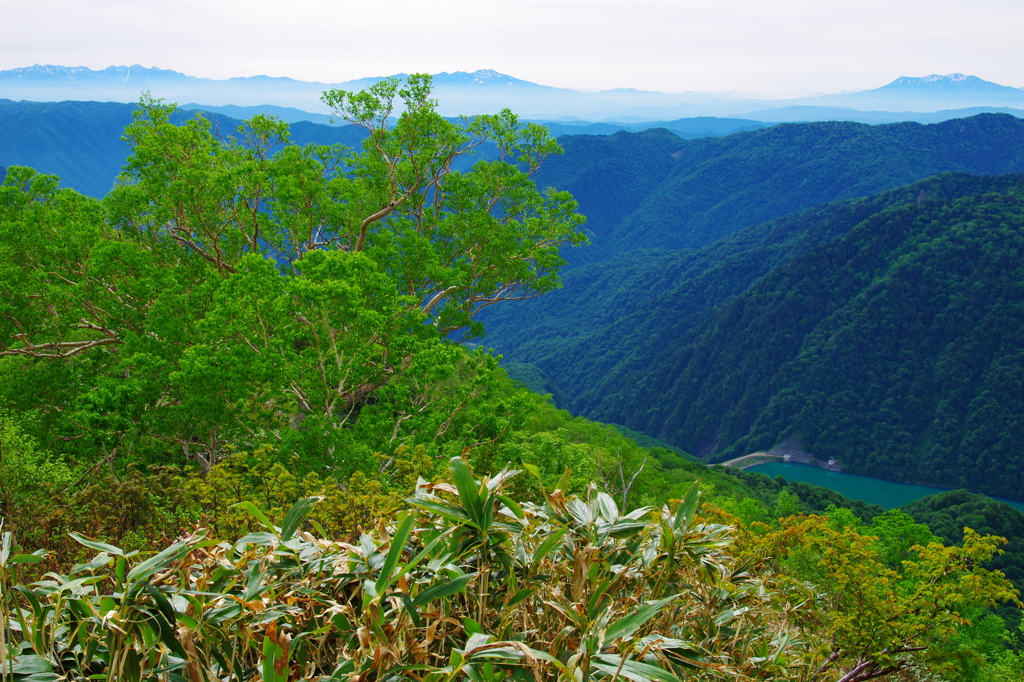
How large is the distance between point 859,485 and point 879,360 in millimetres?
30552

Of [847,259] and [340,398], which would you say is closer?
[340,398]

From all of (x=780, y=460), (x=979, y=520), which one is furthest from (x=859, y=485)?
(x=979, y=520)

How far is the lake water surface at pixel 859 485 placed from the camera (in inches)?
4368

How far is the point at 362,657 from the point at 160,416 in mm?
14585

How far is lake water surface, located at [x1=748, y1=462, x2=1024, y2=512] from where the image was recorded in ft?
364

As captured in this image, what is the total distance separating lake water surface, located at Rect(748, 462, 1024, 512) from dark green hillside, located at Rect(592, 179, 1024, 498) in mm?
2958

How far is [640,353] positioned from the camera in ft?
547

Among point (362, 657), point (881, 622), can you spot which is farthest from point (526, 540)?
point (881, 622)

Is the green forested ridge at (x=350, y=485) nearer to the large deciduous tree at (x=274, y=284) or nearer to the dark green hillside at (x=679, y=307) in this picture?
the large deciduous tree at (x=274, y=284)

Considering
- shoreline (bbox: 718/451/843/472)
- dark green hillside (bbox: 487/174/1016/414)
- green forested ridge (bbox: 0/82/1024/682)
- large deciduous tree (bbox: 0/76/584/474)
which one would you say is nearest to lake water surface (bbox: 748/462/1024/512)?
shoreline (bbox: 718/451/843/472)

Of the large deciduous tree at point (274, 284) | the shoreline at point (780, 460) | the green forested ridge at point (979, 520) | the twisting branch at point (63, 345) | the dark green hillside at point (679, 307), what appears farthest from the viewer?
the dark green hillside at point (679, 307)

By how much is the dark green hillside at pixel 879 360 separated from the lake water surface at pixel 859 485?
2958mm

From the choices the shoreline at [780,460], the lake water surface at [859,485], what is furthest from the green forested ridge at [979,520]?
the shoreline at [780,460]

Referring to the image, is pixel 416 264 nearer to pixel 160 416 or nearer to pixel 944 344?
pixel 160 416
